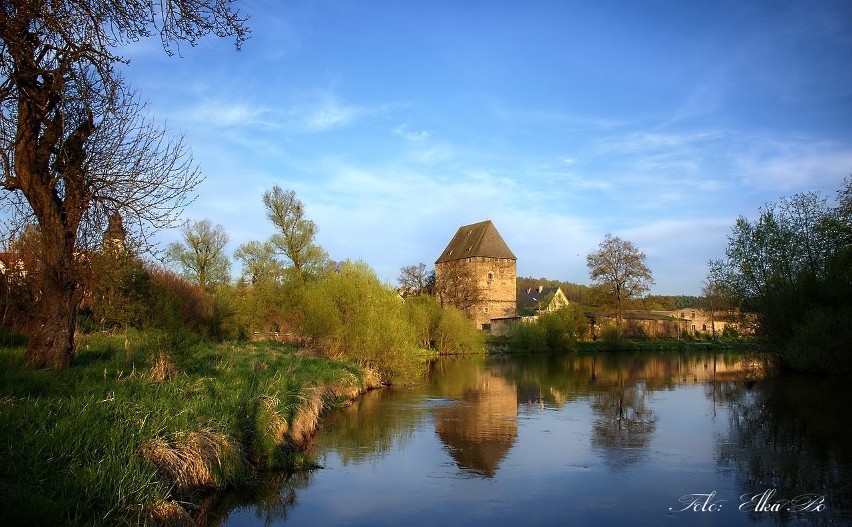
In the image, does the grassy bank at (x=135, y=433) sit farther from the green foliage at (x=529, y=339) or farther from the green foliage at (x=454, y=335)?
the green foliage at (x=529, y=339)

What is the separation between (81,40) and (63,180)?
7.17ft

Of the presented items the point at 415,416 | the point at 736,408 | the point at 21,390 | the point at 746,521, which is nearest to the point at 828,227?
the point at 736,408

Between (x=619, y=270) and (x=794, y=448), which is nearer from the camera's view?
(x=794, y=448)

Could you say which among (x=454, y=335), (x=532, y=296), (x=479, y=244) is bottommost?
(x=454, y=335)

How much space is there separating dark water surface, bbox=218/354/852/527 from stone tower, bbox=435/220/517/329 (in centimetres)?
4287

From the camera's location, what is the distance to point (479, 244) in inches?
2790

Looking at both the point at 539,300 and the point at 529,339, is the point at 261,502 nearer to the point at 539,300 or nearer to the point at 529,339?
the point at 529,339

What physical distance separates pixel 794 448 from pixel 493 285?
57.6 m

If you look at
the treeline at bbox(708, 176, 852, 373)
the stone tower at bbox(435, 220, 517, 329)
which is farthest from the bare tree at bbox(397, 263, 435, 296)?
the treeline at bbox(708, 176, 852, 373)

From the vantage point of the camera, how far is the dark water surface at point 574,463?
853 centimetres

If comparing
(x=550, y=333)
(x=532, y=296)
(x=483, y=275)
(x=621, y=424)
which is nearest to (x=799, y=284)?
(x=621, y=424)

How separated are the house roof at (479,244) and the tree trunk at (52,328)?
202ft

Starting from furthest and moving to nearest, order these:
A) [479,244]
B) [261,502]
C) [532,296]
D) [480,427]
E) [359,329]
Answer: [532,296] < [479,244] < [359,329] < [480,427] < [261,502]

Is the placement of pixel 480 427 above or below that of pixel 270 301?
below
